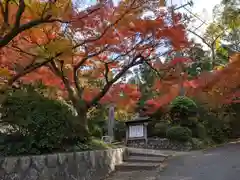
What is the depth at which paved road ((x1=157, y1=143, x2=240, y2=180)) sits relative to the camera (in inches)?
263

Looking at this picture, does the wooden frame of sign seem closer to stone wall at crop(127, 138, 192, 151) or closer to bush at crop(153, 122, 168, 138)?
stone wall at crop(127, 138, 192, 151)

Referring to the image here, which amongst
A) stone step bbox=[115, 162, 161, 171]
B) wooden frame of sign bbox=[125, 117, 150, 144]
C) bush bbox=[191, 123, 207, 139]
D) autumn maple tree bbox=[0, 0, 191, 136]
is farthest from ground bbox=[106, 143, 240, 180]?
bush bbox=[191, 123, 207, 139]

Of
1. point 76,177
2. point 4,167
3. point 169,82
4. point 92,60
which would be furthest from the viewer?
point 169,82

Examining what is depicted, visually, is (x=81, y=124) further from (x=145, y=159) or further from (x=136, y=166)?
(x=145, y=159)

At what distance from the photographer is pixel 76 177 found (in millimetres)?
6547

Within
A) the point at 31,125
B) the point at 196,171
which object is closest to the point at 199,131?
the point at 196,171

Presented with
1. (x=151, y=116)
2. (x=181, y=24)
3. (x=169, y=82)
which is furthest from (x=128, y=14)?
(x=151, y=116)

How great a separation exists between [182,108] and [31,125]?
9786mm

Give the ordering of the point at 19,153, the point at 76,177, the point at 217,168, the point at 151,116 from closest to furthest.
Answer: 1. the point at 19,153
2. the point at 76,177
3. the point at 217,168
4. the point at 151,116

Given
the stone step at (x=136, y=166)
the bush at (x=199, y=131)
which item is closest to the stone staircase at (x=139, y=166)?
the stone step at (x=136, y=166)

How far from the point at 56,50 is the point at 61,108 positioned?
138cm

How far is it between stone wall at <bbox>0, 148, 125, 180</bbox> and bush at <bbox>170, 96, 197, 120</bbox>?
24.6ft

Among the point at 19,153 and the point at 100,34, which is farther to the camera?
the point at 100,34

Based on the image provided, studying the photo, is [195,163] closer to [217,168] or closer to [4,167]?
[217,168]
